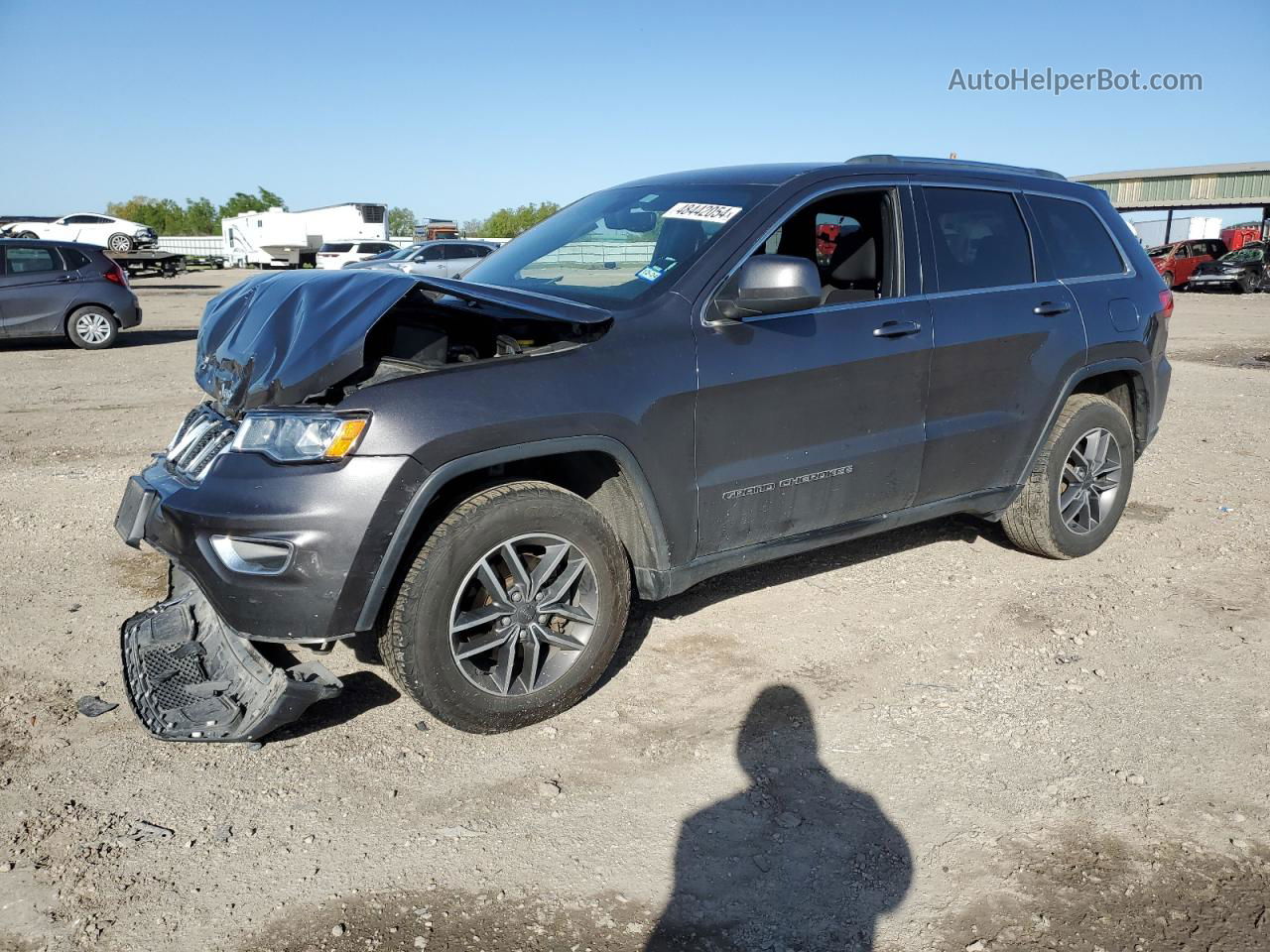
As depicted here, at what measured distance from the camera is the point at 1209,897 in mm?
2705

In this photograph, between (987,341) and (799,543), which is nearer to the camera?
(799,543)

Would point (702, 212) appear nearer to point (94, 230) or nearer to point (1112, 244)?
point (1112, 244)

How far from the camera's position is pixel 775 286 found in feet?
11.9

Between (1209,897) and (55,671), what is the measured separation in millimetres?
4053

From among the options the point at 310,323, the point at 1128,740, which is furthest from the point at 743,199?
the point at 1128,740

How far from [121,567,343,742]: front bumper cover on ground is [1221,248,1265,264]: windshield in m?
33.6

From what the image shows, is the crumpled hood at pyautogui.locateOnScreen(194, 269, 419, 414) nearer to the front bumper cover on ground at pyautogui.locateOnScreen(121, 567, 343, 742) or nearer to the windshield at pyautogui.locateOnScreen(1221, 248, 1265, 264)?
the front bumper cover on ground at pyautogui.locateOnScreen(121, 567, 343, 742)

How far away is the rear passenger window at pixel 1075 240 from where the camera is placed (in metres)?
4.98

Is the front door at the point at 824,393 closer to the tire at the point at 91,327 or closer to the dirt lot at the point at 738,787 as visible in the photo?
the dirt lot at the point at 738,787

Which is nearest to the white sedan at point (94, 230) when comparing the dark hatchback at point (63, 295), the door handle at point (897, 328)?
the dark hatchback at point (63, 295)

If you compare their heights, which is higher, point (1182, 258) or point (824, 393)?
point (1182, 258)

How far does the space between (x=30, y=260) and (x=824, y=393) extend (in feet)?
44.0

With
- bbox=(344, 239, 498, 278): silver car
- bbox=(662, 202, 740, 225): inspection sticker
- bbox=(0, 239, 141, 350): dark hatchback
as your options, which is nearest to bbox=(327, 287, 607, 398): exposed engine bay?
bbox=(662, 202, 740, 225): inspection sticker

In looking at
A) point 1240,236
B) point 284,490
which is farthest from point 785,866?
point 1240,236
